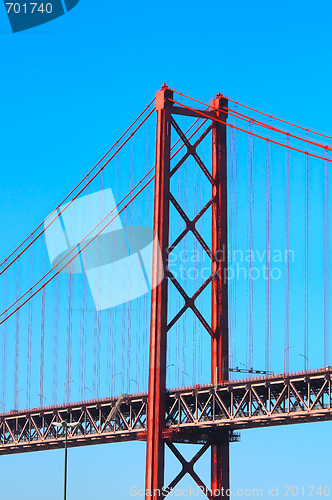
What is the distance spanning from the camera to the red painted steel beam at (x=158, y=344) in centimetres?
6044

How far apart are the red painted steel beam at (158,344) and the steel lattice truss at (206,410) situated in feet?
3.52

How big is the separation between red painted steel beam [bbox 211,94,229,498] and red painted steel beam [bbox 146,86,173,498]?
396cm

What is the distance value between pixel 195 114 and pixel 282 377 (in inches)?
803

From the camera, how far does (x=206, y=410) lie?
62.6 m

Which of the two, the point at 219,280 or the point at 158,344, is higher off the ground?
the point at 219,280

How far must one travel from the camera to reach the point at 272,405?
5772 cm

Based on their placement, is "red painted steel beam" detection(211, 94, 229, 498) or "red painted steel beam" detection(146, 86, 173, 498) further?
"red painted steel beam" detection(211, 94, 229, 498)

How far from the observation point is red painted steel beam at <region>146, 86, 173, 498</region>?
60.4m

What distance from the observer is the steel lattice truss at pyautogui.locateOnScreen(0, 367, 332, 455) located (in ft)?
182

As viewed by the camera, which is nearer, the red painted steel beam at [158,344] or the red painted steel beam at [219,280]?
the red painted steel beam at [158,344]

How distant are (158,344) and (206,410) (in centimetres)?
552

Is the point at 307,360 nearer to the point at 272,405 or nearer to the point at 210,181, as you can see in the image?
the point at 272,405

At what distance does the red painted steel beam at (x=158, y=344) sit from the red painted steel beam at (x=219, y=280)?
3.96m

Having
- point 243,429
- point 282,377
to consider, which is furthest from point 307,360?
point 243,429
